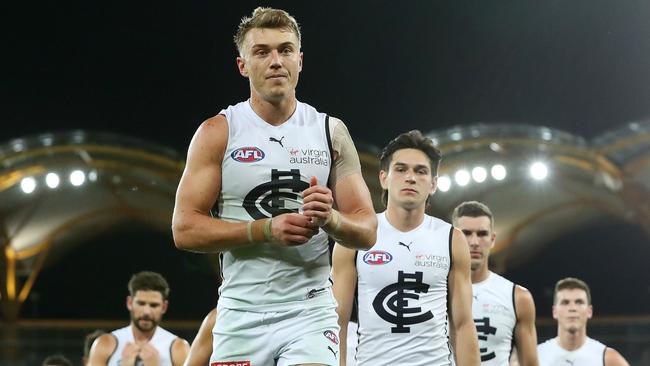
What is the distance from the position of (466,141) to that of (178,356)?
38.7 feet

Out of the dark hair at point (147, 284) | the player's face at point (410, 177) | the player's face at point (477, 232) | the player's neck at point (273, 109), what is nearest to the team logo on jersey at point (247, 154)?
the player's neck at point (273, 109)

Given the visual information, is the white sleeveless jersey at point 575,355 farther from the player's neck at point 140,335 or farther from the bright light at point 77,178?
the bright light at point 77,178

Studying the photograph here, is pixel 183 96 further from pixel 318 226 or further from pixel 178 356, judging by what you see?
pixel 318 226

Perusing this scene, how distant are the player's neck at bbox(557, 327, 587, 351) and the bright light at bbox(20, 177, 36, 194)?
49.1ft

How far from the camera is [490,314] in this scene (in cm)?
579

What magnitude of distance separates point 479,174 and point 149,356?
11.7m

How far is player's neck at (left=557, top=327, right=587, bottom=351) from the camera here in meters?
7.84

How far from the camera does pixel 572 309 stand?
7.60m

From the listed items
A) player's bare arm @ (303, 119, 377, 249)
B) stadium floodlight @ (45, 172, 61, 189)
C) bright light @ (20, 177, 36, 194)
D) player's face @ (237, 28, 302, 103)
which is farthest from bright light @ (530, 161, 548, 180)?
player's face @ (237, 28, 302, 103)

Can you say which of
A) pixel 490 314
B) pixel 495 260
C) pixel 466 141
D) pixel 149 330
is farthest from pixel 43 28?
pixel 490 314

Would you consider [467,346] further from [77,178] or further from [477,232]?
[77,178]

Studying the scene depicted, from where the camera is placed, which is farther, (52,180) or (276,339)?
(52,180)

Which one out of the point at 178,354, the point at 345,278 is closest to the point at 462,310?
the point at 345,278

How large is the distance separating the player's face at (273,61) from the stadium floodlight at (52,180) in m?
17.8
